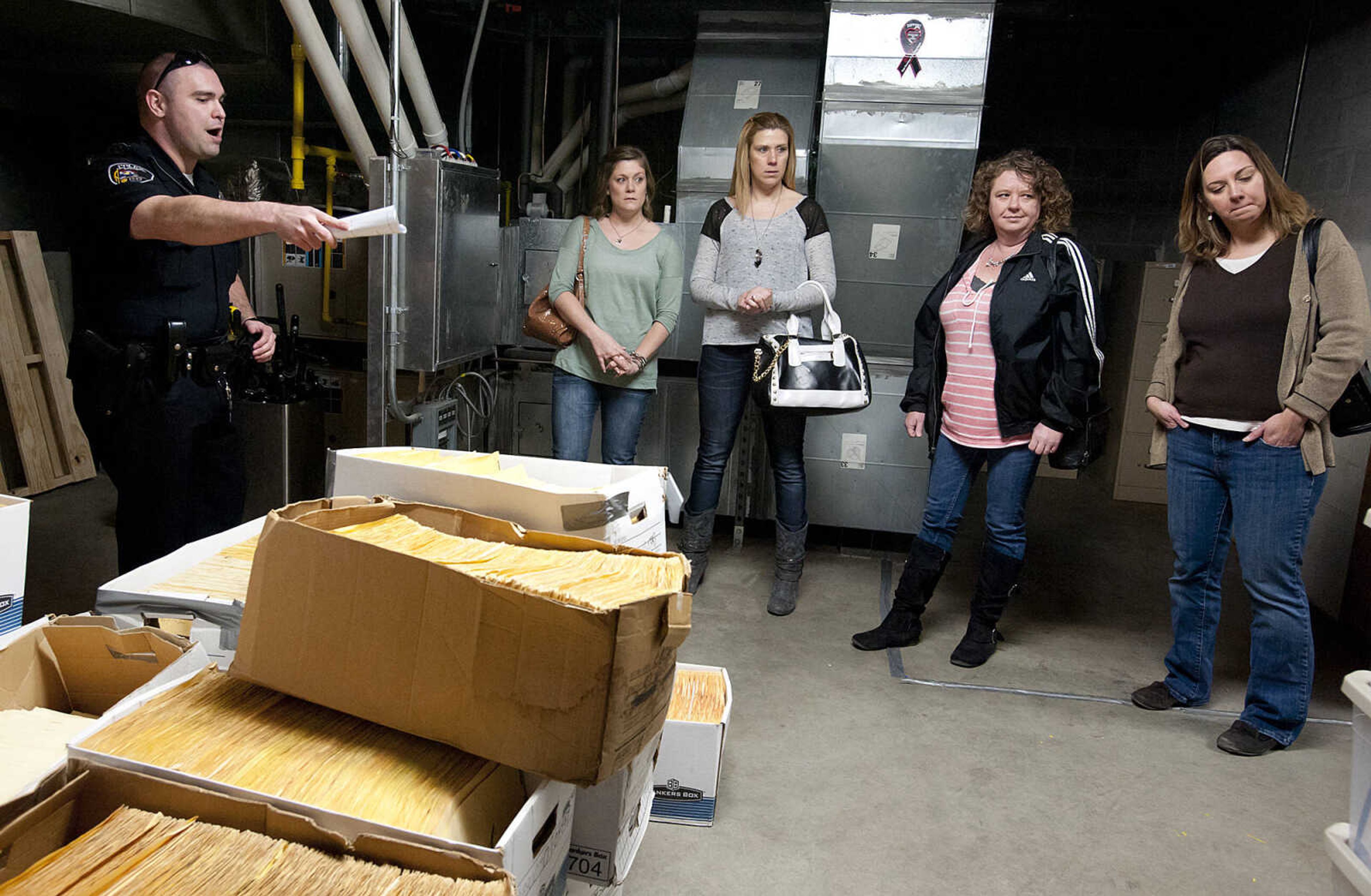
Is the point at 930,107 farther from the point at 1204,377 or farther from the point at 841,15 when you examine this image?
the point at 1204,377

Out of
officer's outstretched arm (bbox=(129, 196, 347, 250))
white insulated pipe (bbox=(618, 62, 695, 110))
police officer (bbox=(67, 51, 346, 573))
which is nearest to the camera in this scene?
officer's outstretched arm (bbox=(129, 196, 347, 250))

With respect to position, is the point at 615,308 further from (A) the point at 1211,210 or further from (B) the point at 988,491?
(A) the point at 1211,210

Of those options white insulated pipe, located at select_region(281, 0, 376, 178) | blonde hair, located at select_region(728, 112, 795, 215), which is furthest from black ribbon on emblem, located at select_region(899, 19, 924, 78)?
white insulated pipe, located at select_region(281, 0, 376, 178)

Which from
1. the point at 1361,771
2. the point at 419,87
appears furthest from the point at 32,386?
the point at 1361,771

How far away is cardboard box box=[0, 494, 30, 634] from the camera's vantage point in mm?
1399

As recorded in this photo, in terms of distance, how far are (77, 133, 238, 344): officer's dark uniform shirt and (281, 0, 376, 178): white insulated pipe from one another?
106 cm

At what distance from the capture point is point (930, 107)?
→ 3674 mm

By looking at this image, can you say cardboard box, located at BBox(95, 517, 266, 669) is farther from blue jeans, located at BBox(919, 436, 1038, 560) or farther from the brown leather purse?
blue jeans, located at BBox(919, 436, 1038, 560)

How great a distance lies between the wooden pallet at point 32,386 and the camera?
4031 millimetres

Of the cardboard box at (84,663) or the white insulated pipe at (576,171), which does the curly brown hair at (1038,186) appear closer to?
the cardboard box at (84,663)

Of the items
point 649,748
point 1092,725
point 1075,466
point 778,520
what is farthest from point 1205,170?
point 649,748

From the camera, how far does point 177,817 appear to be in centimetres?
96

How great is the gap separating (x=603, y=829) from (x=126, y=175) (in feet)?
5.38

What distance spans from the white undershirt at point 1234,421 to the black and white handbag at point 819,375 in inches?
37.4
